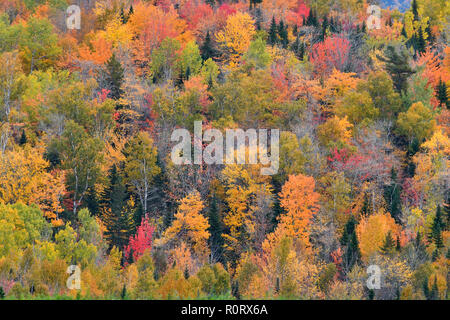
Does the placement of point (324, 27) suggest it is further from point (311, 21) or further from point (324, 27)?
point (311, 21)

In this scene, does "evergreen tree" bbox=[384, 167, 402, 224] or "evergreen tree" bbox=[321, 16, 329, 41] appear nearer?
"evergreen tree" bbox=[384, 167, 402, 224]

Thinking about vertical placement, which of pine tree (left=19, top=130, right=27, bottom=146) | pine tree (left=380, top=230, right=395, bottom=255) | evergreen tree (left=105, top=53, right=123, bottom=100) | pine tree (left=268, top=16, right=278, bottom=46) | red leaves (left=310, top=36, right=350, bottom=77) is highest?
pine tree (left=268, top=16, right=278, bottom=46)

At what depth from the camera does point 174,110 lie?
78938 millimetres

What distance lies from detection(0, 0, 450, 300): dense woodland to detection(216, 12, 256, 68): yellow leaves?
1.86 feet

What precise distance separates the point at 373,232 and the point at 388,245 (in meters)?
1.91

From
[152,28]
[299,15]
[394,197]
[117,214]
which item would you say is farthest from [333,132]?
[299,15]

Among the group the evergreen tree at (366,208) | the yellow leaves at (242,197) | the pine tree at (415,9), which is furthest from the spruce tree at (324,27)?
the evergreen tree at (366,208)

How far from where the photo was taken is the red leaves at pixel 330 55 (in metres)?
92.6

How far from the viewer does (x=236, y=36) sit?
10125 cm

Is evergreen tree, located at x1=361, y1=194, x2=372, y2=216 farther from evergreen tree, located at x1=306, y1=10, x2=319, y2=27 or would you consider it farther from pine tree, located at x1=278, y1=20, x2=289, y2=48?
evergreen tree, located at x1=306, y1=10, x2=319, y2=27

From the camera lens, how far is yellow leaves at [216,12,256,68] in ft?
327

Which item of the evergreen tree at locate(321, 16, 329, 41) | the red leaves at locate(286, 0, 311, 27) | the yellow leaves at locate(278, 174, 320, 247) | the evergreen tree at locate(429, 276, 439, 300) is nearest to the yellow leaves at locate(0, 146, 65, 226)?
the yellow leaves at locate(278, 174, 320, 247)

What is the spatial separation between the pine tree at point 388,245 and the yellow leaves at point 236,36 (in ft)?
130
